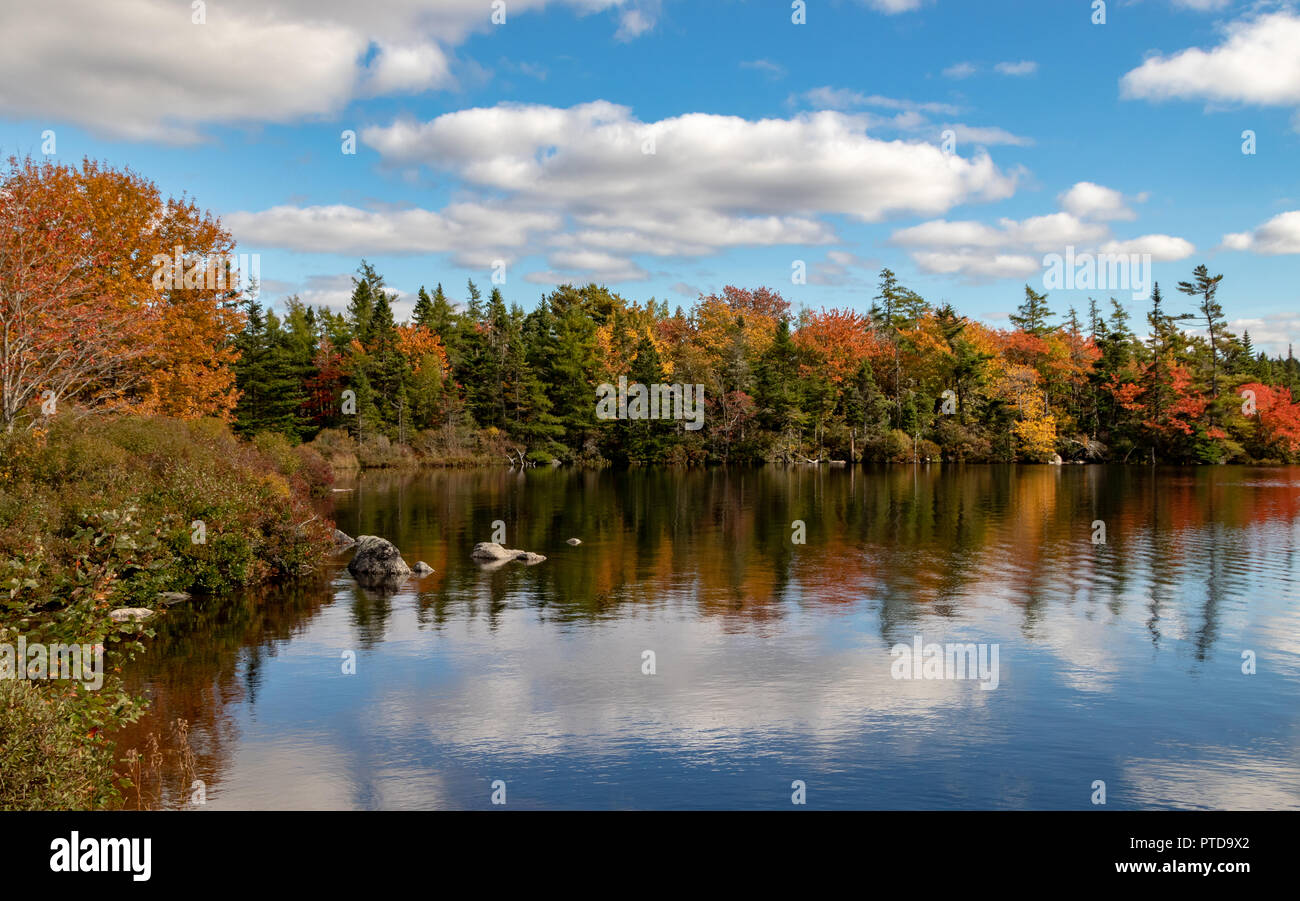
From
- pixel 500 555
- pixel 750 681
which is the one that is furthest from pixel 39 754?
pixel 500 555

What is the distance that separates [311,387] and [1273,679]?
84.6 metres

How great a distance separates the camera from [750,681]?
53.3 ft

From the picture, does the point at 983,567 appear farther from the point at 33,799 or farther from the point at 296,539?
the point at 33,799

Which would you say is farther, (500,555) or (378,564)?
(500,555)

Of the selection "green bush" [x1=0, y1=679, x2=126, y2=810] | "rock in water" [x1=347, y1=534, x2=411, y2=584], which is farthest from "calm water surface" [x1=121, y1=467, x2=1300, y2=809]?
"green bush" [x1=0, y1=679, x2=126, y2=810]

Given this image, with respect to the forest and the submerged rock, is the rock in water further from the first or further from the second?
the forest

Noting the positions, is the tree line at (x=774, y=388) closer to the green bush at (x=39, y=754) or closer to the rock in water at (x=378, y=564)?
the rock in water at (x=378, y=564)

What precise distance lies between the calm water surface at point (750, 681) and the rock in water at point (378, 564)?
0.65 meters

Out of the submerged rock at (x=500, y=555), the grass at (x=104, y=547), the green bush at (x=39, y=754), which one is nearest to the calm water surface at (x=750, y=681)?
the submerged rock at (x=500, y=555)

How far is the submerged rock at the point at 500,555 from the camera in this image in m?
30.1

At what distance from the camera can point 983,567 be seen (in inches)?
1126

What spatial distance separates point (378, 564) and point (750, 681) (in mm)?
15355

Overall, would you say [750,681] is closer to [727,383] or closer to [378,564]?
[378,564]
